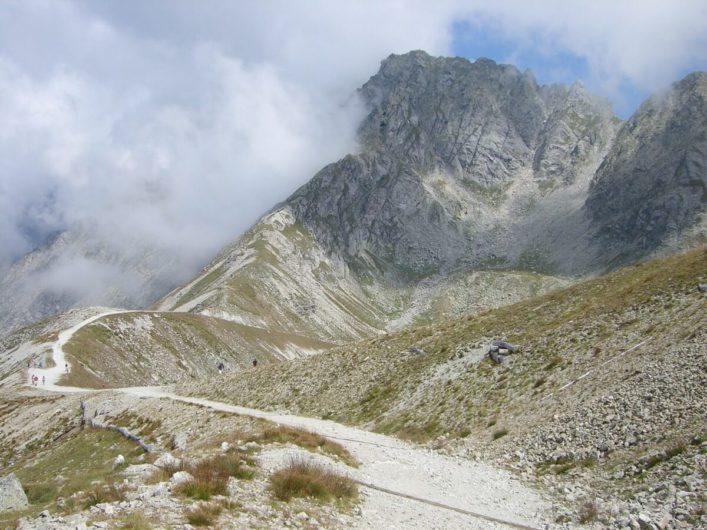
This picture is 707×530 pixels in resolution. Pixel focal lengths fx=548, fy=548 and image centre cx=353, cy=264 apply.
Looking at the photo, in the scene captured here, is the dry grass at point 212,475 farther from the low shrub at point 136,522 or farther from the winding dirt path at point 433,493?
the winding dirt path at point 433,493

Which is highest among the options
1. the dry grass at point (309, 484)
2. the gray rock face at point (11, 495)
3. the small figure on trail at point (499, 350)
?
the small figure on trail at point (499, 350)

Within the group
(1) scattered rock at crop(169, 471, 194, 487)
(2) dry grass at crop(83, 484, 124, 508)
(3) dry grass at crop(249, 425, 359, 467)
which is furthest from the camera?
(3) dry grass at crop(249, 425, 359, 467)

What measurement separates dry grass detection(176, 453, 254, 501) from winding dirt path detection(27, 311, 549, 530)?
3968mm

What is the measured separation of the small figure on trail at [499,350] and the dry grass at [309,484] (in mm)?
21194

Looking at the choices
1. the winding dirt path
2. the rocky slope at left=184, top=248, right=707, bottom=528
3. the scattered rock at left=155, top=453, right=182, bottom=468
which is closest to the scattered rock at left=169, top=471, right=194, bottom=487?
the scattered rock at left=155, top=453, right=182, bottom=468

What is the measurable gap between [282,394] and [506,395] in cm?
2384

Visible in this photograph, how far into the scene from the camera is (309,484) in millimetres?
16406

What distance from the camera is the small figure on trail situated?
37.0 metres

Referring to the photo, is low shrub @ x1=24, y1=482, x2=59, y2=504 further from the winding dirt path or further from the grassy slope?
the grassy slope

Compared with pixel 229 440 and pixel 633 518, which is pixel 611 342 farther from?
pixel 229 440

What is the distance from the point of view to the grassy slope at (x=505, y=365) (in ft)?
98.6

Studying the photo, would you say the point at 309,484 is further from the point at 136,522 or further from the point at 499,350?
the point at 499,350

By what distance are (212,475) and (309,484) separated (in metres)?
2.86

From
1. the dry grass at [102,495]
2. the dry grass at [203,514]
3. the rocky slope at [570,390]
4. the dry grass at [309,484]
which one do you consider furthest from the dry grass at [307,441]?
the dry grass at [102,495]
